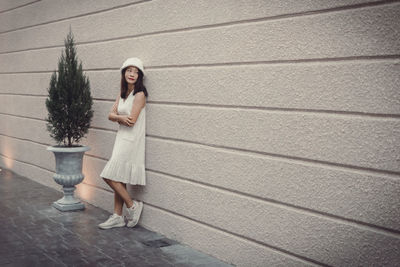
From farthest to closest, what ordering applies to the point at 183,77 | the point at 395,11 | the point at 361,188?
the point at 183,77 → the point at 361,188 → the point at 395,11

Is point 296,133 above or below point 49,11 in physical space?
below

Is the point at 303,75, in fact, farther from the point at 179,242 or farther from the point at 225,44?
the point at 179,242

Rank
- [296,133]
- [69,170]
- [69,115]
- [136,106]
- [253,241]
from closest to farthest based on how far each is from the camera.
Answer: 1. [296,133]
2. [253,241]
3. [136,106]
4. [69,115]
5. [69,170]

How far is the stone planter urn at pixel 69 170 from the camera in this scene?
6.47m

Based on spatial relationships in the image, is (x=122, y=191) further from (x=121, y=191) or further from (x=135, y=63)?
(x=135, y=63)

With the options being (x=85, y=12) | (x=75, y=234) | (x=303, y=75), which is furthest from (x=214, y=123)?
(x=85, y=12)

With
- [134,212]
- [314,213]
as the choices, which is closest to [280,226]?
[314,213]

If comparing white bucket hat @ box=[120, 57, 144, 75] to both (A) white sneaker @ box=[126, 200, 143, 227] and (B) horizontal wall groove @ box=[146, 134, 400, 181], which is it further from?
(A) white sneaker @ box=[126, 200, 143, 227]

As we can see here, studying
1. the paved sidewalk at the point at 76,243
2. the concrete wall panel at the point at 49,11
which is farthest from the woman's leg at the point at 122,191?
the concrete wall panel at the point at 49,11

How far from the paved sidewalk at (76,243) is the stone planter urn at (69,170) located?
14 cm

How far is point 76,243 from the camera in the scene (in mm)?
5062

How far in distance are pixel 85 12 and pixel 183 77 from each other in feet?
9.07

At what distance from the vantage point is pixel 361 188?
3463 mm

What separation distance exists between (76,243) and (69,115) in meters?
2.03
